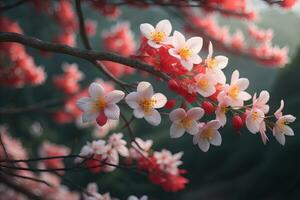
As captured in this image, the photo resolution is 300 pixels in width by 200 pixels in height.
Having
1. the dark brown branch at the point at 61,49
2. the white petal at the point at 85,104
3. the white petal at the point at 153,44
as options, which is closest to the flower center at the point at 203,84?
the white petal at the point at 153,44

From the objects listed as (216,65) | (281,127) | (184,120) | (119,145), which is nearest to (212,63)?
(216,65)

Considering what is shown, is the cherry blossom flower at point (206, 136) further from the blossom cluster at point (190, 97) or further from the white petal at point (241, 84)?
the white petal at point (241, 84)

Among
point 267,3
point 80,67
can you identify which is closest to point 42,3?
point 267,3

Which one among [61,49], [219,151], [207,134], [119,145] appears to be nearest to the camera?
[207,134]

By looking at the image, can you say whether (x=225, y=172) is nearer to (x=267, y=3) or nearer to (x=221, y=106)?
(x=267, y=3)

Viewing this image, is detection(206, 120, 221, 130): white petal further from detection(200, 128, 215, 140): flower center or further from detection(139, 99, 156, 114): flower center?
detection(139, 99, 156, 114): flower center

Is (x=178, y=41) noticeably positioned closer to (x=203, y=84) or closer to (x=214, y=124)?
(x=203, y=84)
